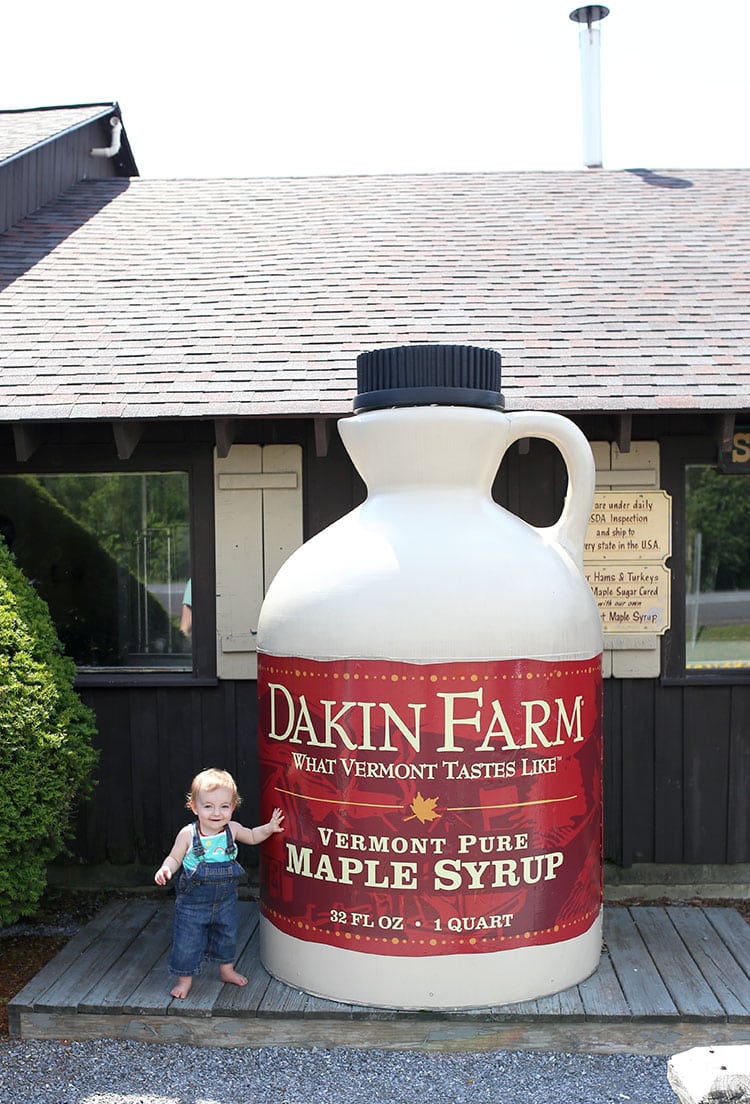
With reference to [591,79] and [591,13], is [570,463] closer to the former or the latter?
[591,79]

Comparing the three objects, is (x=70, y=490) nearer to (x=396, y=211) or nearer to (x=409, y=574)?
(x=409, y=574)

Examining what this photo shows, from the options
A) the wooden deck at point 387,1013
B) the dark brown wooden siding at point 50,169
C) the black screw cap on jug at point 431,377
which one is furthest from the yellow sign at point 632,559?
the dark brown wooden siding at point 50,169

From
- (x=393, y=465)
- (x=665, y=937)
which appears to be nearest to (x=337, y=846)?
(x=393, y=465)

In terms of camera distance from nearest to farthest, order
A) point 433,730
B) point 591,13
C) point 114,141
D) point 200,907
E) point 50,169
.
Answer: point 433,730 < point 200,907 < point 50,169 < point 114,141 < point 591,13

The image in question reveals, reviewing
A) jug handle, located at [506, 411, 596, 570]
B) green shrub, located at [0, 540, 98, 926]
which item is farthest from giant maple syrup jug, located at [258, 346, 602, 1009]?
green shrub, located at [0, 540, 98, 926]

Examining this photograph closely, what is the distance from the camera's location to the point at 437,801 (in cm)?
360

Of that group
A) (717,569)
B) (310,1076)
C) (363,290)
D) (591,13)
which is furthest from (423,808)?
(591,13)

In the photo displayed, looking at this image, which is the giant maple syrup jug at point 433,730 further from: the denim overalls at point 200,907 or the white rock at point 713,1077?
the white rock at point 713,1077

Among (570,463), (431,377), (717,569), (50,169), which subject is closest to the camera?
(431,377)

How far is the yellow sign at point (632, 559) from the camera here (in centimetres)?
518

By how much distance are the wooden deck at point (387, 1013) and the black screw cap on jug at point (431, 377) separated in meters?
2.29

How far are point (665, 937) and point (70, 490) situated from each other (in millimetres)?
3749

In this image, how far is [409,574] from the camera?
3.66 m

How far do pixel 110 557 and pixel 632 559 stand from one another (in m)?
2.79
